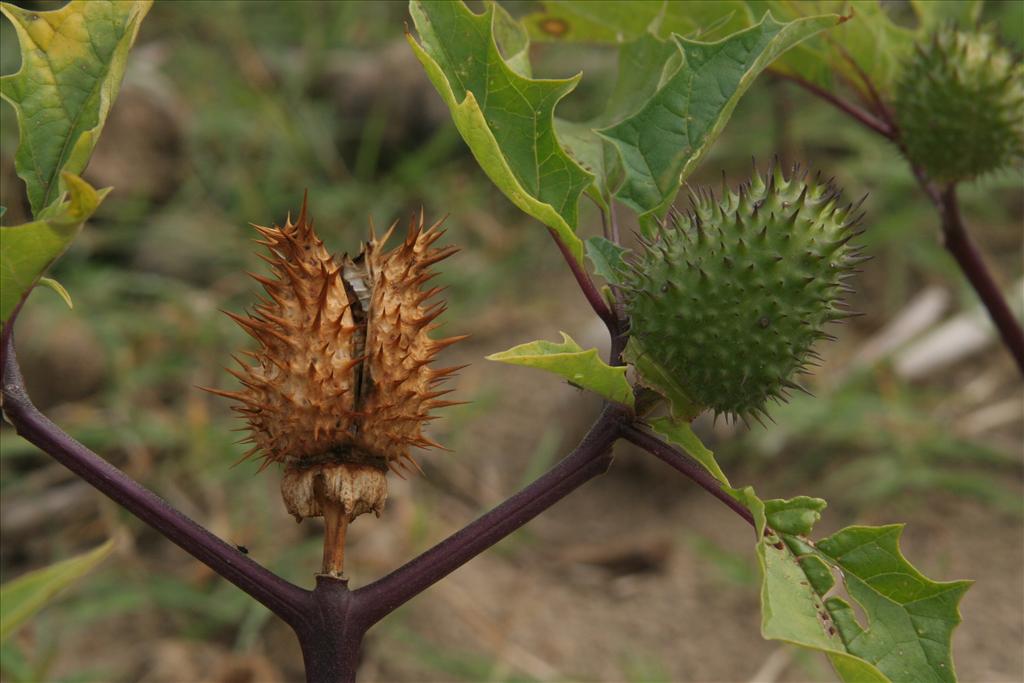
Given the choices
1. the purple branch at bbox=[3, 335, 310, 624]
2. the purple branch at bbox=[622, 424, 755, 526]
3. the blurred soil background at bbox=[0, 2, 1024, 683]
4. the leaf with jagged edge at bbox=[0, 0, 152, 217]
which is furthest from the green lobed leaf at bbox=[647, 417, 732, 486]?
the blurred soil background at bbox=[0, 2, 1024, 683]

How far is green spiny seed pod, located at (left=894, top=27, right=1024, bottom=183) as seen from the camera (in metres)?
1.93

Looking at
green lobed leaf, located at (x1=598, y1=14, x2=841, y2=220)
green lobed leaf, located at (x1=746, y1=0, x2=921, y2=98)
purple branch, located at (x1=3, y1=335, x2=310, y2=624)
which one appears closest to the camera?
purple branch, located at (x1=3, y1=335, x2=310, y2=624)

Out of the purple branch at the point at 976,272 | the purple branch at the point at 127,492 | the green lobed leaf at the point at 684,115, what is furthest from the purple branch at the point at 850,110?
the purple branch at the point at 127,492

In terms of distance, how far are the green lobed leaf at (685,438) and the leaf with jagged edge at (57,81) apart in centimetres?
72

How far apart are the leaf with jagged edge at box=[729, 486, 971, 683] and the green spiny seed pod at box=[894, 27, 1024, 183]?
905 mm

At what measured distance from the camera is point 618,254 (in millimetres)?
1404

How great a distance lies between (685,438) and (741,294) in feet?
0.68

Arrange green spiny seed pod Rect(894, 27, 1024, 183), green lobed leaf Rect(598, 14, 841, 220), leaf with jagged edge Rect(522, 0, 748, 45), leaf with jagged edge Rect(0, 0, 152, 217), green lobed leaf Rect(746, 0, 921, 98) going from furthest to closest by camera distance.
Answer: green spiny seed pod Rect(894, 27, 1024, 183)
green lobed leaf Rect(746, 0, 921, 98)
leaf with jagged edge Rect(522, 0, 748, 45)
green lobed leaf Rect(598, 14, 841, 220)
leaf with jagged edge Rect(0, 0, 152, 217)

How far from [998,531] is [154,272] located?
2.79 m

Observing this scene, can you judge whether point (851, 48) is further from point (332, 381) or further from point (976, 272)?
point (332, 381)

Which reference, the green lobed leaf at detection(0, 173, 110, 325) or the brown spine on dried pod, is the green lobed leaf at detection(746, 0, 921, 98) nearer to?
the brown spine on dried pod

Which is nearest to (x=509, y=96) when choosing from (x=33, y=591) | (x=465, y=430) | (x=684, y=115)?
(x=684, y=115)

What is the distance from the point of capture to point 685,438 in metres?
1.26

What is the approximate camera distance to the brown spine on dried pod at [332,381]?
4.14 feet
